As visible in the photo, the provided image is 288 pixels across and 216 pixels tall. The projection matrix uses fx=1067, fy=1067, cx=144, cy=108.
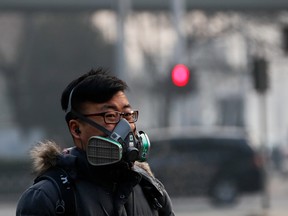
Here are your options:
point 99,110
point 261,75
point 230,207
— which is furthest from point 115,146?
point 230,207

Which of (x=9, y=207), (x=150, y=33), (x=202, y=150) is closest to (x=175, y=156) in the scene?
(x=202, y=150)

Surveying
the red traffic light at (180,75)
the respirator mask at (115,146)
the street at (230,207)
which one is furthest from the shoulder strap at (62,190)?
the red traffic light at (180,75)

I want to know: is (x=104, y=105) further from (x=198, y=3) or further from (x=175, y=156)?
(x=198, y=3)

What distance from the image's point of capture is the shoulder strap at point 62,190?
3.60 m

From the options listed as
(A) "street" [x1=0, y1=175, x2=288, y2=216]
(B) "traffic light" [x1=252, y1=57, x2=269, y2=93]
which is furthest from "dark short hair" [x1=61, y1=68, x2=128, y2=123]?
(B) "traffic light" [x1=252, y1=57, x2=269, y2=93]

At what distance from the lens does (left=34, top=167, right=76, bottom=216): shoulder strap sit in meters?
3.60

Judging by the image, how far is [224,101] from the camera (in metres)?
46.8

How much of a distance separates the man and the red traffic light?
1830 cm

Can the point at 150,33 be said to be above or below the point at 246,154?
above

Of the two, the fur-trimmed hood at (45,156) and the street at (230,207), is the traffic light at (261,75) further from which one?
the fur-trimmed hood at (45,156)

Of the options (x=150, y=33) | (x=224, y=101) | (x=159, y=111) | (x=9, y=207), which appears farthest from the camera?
(x=224, y=101)

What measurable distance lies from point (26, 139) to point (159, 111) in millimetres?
7791

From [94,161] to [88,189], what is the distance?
0.36 ft

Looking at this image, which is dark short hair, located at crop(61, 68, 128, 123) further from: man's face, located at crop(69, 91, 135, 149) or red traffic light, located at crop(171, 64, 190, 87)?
red traffic light, located at crop(171, 64, 190, 87)
